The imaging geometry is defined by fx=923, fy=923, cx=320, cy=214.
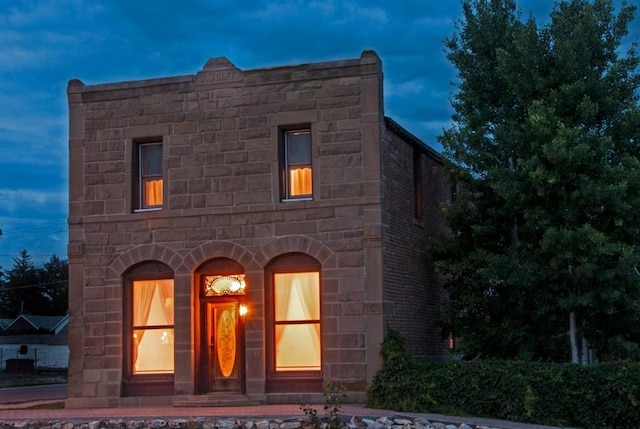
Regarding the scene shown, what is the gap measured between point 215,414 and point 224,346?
3.10 metres

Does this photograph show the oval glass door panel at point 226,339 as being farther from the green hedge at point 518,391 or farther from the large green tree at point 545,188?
the large green tree at point 545,188

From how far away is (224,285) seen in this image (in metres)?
20.0

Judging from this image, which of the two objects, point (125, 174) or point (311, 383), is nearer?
point (311, 383)

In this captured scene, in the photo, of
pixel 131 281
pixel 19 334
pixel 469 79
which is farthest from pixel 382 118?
pixel 19 334

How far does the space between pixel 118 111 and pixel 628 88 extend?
36.8 ft

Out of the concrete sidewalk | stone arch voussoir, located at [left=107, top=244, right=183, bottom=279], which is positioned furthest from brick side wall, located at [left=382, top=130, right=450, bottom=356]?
stone arch voussoir, located at [left=107, top=244, right=183, bottom=279]

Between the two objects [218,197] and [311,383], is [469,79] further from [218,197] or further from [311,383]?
[311,383]

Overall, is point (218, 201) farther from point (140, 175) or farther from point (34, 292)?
point (34, 292)

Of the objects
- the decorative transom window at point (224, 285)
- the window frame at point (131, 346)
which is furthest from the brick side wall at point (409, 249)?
the window frame at point (131, 346)

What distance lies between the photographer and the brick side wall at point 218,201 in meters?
19.1

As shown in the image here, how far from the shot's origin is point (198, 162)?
794 inches

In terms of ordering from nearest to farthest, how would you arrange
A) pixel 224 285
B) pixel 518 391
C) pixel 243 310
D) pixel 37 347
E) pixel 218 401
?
pixel 518 391, pixel 218 401, pixel 243 310, pixel 224 285, pixel 37 347

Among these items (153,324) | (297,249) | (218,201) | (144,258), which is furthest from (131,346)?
(297,249)

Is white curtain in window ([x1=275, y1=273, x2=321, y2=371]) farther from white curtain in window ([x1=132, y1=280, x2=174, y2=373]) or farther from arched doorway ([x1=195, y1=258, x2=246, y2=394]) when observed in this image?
white curtain in window ([x1=132, y1=280, x2=174, y2=373])
